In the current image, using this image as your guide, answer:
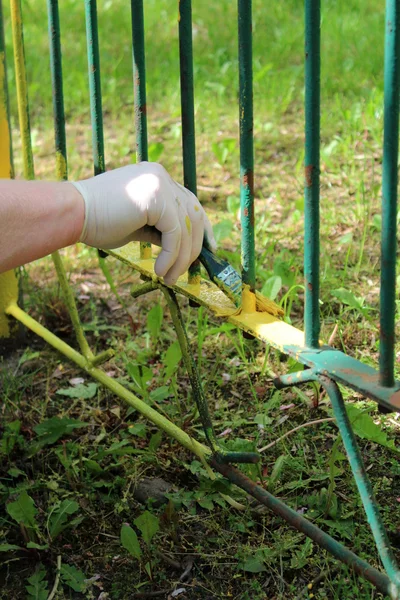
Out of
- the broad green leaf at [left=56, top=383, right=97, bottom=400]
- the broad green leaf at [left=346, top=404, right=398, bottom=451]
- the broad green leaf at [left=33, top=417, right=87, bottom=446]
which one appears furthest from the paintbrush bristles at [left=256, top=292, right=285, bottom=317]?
the broad green leaf at [left=56, top=383, right=97, bottom=400]

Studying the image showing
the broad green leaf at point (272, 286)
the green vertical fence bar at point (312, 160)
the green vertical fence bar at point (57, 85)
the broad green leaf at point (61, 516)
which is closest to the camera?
the green vertical fence bar at point (312, 160)

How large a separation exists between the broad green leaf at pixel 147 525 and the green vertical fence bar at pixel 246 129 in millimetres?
515

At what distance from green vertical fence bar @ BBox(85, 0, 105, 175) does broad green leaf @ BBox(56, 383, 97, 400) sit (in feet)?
2.11

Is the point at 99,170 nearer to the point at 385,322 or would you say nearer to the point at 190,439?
the point at 190,439

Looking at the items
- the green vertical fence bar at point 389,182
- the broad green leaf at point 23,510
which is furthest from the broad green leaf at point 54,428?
the green vertical fence bar at point 389,182

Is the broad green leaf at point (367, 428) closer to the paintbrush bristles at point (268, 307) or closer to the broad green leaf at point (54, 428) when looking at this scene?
the paintbrush bristles at point (268, 307)

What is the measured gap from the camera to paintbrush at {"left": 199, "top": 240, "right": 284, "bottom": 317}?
1.67 m

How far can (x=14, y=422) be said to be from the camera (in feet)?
7.27

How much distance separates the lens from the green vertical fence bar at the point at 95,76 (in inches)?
75.1

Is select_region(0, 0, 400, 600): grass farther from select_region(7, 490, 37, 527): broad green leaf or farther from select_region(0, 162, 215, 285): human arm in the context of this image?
select_region(0, 162, 215, 285): human arm

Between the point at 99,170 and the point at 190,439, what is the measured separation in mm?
669

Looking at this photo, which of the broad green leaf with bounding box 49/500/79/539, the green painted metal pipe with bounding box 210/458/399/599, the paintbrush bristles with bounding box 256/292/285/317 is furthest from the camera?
the broad green leaf with bounding box 49/500/79/539

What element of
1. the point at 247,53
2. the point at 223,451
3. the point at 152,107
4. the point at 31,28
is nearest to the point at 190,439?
the point at 223,451

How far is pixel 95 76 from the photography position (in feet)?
6.44
